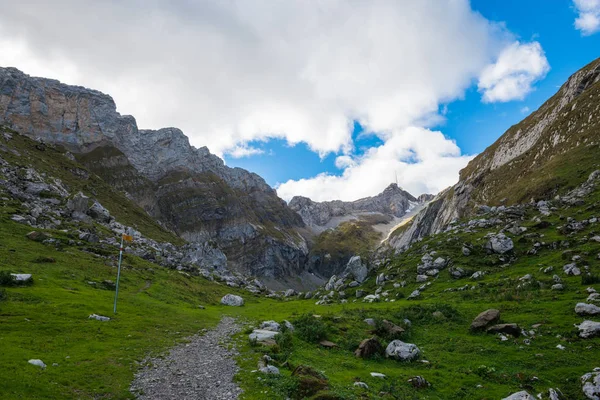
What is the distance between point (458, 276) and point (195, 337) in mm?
40630

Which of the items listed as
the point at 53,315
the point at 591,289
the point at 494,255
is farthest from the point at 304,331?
the point at 494,255

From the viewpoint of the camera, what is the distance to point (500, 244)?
53625mm

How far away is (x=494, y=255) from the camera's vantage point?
174 feet

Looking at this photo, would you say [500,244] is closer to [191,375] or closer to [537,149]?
[191,375]

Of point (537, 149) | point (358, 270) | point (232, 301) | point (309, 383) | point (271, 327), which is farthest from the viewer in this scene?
point (537, 149)

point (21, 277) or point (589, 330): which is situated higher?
point (21, 277)

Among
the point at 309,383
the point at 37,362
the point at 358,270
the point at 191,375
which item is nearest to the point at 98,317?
the point at 37,362

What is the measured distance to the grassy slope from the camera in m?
19.5

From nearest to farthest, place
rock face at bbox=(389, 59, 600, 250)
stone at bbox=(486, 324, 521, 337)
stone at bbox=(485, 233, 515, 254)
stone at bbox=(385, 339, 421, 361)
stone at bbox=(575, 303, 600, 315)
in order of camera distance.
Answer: stone at bbox=(385, 339, 421, 361), stone at bbox=(575, 303, 600, 315), stone at bbox=(486, 324, 521, 337), stone at bbox=(485, 233, 515, 254), rock face at bbox=(389, 59, 600, 250)

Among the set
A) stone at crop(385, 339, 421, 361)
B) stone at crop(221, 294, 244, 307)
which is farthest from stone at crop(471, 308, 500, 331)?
stone at crop(221, 294, 244, 307)

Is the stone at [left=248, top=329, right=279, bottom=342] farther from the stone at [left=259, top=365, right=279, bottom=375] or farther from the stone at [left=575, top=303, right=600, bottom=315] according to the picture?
the stone at [left=575, top=303, right=600, bottom=315]

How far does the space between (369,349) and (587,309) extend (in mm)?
18199

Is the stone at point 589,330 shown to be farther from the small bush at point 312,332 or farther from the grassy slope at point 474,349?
the small bush at point 312,332

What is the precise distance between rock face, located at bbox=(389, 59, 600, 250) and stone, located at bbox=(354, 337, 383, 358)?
66.1 meters
